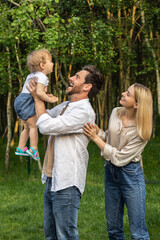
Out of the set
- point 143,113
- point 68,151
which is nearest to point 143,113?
point 143,113

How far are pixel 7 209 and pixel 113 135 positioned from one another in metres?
4.08

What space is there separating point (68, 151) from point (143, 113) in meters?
0.69

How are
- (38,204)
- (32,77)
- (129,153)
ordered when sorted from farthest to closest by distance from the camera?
(38,204) → (129,153) → (32,77)

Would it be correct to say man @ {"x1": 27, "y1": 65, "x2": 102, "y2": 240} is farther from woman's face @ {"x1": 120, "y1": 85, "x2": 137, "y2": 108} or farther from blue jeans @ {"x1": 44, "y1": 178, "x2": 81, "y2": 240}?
woman's face @ {"x1": 120, "y1": 85, "x2": 137, "y2": 108}

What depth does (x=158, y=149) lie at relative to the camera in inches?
478

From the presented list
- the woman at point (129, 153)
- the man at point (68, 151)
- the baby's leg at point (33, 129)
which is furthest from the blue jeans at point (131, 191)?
the baby's leg at point (33, 129)

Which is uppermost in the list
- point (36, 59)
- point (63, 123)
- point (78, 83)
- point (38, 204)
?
point (36, 59)

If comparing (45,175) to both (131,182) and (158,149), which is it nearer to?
(131,182)

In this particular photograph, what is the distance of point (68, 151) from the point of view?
2.73 metres

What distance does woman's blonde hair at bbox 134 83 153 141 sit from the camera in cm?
296

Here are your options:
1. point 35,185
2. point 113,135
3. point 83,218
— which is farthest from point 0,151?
point 113,135

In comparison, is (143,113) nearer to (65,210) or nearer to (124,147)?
(124,147)

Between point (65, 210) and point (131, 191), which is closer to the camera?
point (65, 210)

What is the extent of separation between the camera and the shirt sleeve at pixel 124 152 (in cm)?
307
